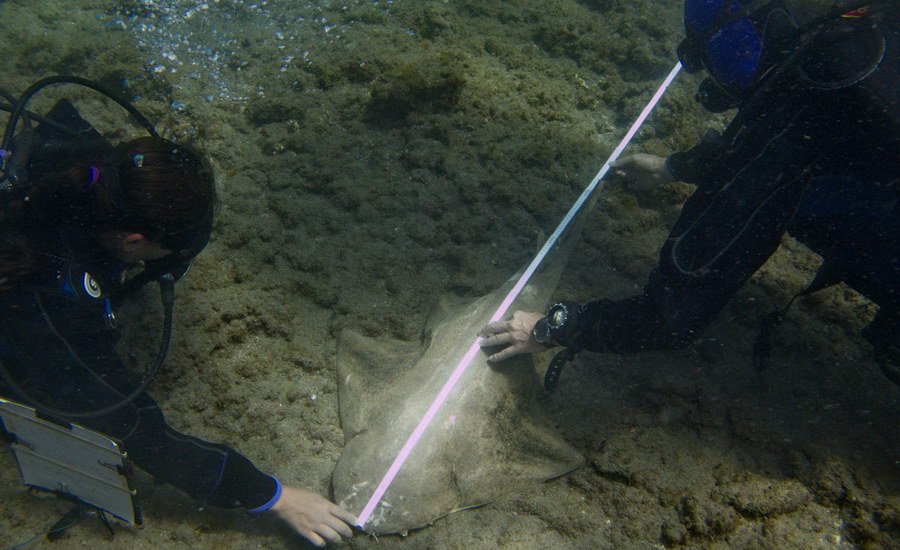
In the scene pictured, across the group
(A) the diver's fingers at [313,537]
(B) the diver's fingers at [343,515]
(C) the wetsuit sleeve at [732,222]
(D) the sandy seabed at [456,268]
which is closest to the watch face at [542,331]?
(C) the wetsuit sleeve at [732,222]

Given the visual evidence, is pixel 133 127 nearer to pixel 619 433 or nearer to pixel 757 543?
pixel 619 433

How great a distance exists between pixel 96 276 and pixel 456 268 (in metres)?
2.54

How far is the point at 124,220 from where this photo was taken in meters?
1.97

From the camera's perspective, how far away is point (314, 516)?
7.96 ft

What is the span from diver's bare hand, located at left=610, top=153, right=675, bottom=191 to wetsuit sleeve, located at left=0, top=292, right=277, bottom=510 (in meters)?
3.97

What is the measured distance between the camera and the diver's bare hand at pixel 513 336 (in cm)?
272

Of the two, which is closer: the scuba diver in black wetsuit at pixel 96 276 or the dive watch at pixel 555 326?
the scuba diver in black wetsuit at pixel 96 276

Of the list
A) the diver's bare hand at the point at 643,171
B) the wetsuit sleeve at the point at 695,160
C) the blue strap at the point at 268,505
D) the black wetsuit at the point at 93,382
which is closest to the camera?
the black wetsuit at the point at 93,382

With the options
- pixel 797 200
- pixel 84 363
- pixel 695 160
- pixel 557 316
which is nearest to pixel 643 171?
pixel 695 160

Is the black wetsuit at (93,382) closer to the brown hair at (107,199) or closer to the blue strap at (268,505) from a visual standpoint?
the blue strap at (268,505)

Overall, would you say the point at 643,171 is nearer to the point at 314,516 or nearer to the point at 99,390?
the point at 314,516

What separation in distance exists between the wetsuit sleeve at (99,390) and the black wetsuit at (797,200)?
2.55 m

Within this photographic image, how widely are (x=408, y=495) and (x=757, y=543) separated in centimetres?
193

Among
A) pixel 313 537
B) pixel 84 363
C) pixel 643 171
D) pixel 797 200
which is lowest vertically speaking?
pixel 313 537
